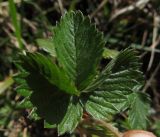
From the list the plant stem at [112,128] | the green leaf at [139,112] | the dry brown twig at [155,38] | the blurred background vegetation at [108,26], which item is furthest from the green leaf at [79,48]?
the dry brown twig at [155,38]

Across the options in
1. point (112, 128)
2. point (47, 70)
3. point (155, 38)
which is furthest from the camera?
point (155, 38)

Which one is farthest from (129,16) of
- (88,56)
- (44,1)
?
(88,56)

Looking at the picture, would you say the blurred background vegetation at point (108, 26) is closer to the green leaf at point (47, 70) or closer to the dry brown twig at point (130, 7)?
the dry brown twig at point (130, 7)

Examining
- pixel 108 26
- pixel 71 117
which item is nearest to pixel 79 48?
pixel 71 117

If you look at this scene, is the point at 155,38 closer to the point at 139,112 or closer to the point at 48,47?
the point at 139,112

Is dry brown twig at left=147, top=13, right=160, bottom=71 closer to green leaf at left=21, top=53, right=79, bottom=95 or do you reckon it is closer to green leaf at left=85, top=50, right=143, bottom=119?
green leaf at left=85, top=50, right=143, bottom=119

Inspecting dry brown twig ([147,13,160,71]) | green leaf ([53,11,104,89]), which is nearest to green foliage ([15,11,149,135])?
green leaf ([53,11,104,89])

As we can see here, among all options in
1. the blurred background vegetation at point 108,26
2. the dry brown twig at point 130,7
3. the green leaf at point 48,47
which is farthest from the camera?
the dry brown twig at point 130,7
